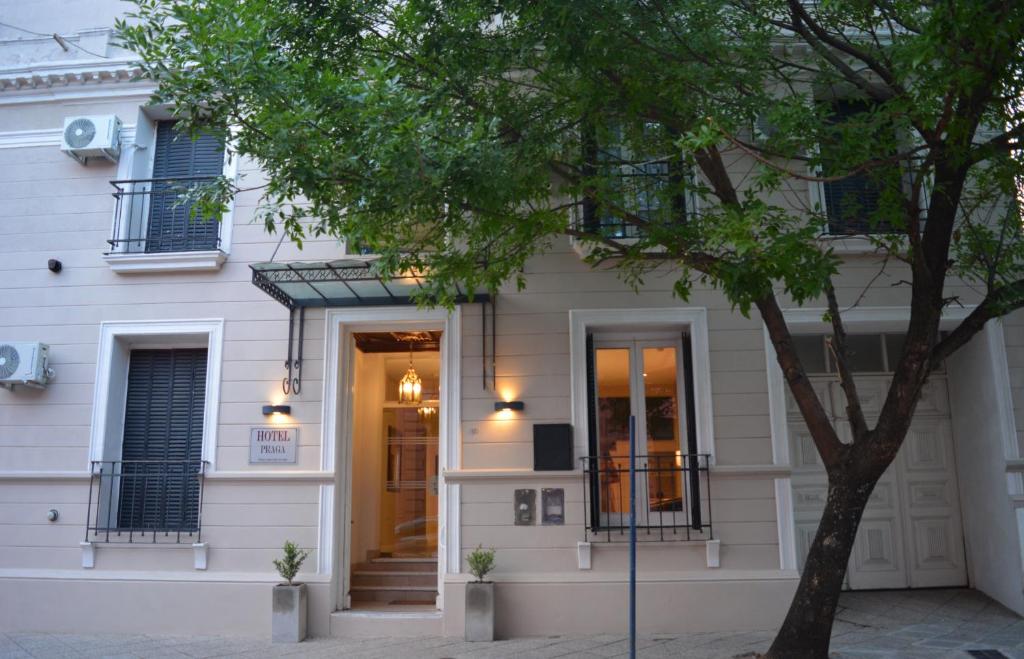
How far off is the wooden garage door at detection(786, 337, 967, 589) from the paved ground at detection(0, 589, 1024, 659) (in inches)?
19.8

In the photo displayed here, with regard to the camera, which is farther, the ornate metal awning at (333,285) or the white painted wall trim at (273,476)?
the white painted wall trim at (273,476)

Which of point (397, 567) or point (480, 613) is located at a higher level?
point (397, 567)

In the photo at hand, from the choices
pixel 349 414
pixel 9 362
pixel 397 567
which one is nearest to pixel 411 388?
pixel 349 414

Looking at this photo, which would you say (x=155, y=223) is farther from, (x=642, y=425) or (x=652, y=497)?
(x=652, y=497)

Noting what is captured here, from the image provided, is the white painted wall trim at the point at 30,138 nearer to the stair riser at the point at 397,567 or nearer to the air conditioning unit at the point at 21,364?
the air conditioning unit at the point at 21,364

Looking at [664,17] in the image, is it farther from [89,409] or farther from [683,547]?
[89,409]

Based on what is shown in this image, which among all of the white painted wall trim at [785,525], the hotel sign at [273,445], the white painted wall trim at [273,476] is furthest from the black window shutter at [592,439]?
the hotel sign at [273,445]

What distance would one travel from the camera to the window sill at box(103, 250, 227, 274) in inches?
388

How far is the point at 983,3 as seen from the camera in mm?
5895

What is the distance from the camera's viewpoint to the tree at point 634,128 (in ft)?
21.5

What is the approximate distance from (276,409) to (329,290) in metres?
1.50

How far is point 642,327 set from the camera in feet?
31.8

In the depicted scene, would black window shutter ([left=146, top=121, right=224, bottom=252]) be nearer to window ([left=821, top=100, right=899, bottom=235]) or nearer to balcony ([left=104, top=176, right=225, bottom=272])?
balcony ([left=104, top=176, right=225, bottom=272])

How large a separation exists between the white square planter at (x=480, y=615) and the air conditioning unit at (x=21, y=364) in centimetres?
567
